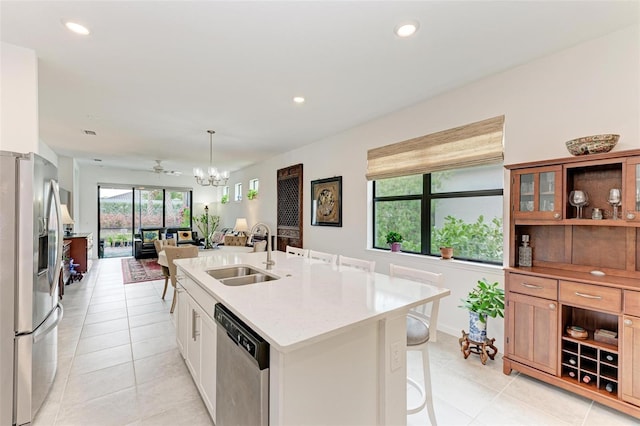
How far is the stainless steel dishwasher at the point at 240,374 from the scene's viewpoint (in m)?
1.17

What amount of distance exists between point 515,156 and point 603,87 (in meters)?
0.73

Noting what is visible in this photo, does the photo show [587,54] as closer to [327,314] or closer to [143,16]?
[327,314]

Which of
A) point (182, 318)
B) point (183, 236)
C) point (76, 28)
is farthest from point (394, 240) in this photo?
point (183, 236)

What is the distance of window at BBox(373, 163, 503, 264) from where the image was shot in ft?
9.83

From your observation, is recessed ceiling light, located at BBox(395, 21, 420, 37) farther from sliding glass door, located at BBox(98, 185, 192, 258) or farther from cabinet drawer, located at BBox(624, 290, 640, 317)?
sliding glass door, located at BBox(98, 185, 192, 258)

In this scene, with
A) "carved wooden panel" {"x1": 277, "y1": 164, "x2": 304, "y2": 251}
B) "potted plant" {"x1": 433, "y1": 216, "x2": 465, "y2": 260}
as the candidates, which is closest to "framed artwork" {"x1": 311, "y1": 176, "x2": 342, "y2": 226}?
"carved wooden panel" {"x1": 277, "y1": 164, "x2": 304, "y2": 251}

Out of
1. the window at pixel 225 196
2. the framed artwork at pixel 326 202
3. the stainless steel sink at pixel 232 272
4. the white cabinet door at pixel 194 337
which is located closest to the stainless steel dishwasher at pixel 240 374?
the white cabinet door at pixel 194 337

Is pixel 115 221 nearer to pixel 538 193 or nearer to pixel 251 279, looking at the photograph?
pixel 251 279

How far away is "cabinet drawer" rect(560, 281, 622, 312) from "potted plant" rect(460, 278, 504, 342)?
1.79 feet

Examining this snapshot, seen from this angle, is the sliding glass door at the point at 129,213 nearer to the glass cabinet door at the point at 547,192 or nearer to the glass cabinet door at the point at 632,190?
the glass cabinet door at the point at 547,192

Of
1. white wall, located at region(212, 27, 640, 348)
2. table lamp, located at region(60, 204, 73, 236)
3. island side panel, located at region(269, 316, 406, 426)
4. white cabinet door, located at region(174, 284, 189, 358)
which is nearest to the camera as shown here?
island side panel, located at region(269, 316, 406, 426)

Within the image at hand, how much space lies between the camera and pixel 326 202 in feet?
16.4

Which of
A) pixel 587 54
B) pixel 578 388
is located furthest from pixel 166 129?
pixel 578 388

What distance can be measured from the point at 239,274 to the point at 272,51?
6.32 feet
